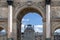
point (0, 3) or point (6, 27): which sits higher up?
point (0, 3)

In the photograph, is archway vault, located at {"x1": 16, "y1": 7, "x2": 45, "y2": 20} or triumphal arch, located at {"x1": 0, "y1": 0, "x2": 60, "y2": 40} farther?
archway vault, located at {"x1": 16, "y1": 7, "x2": 45, "y2": 20}

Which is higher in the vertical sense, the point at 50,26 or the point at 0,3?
the point at 0,3

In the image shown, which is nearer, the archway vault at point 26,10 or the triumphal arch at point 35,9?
the triumphal arch at point 35,9

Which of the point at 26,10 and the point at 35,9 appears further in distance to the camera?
the point at 26,10

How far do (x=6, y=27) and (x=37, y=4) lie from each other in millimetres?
4486

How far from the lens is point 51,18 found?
2873 cm

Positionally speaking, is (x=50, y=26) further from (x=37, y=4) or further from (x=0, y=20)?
(x=0, y=20)

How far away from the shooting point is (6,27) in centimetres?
2912

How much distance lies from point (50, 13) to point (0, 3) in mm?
6003

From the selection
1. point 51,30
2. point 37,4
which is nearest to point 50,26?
point 51,30

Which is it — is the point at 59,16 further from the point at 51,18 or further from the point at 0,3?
the point at 0,3

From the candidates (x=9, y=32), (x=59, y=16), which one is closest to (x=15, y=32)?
(x=9, y=32)

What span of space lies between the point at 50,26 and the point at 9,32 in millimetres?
4678

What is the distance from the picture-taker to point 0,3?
2955cm
